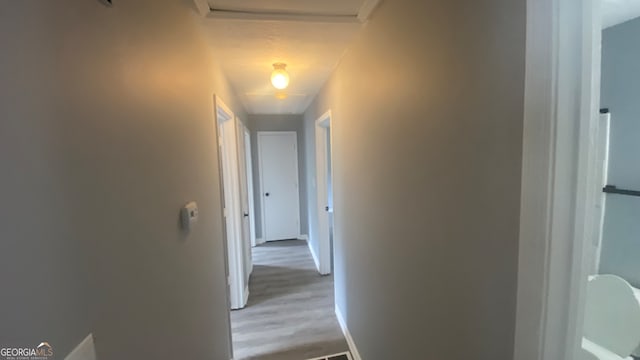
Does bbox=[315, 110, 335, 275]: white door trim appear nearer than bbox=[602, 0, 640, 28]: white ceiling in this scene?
No

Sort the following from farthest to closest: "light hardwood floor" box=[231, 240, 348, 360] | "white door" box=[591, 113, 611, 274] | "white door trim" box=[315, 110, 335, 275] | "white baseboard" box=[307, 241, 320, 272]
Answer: "white baseboard" box=[307, 241, 320, 272], "white door trim" box=[315, 110, 335, 275], "light hardwood floor" box=[231, 240, 348, 360], "white door" box=[591, 113, 611, 274]

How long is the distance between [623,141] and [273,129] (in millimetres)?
4533

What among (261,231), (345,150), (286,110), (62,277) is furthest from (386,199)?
(261,231)

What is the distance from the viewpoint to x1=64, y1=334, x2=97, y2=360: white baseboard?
56 centimetres

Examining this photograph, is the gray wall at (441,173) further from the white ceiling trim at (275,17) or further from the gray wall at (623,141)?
the gray wall at (623,141)

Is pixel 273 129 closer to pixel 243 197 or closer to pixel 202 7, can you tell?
pixel 243 197

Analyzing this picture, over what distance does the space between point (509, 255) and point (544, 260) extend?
10 centimetres

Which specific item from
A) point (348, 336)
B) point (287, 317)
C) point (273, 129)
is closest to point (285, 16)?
point (348, 336)

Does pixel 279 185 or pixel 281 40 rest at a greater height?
pixel 281 40

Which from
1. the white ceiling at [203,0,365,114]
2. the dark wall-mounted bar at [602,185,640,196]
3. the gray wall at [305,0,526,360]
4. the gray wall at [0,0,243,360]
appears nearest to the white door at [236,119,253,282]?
the white ceiling at [203,0,365,114]

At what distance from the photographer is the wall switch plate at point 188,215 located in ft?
4.09

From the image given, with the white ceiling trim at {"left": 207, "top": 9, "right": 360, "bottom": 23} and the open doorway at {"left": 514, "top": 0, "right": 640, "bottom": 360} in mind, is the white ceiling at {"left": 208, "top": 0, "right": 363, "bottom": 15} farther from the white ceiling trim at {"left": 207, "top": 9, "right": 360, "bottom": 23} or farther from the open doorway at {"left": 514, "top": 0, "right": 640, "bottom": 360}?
the open doorway at {"left": 514, "top": 0, "right": 640, "bottom": 360}

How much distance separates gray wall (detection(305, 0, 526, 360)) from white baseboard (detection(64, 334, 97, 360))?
3.08 feet

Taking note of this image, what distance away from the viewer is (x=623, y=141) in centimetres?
162
